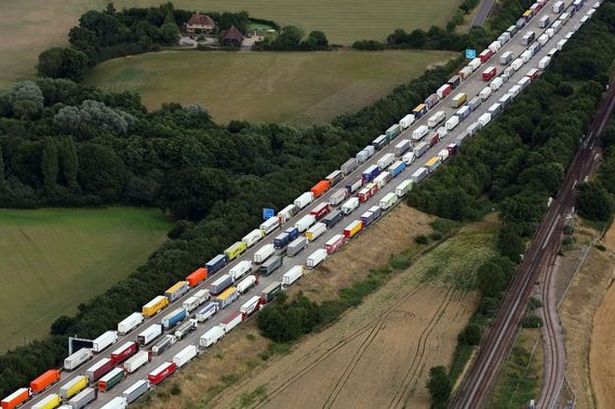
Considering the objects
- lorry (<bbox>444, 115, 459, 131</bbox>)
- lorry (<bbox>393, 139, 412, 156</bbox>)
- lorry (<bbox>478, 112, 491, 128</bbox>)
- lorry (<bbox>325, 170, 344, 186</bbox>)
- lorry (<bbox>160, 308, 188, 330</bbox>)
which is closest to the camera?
lorry (<bbox>160, 308, 188, 330</bbox>)

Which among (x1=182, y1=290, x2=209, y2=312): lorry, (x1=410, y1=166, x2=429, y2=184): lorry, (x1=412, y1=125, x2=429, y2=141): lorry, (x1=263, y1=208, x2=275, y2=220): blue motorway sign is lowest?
(x1=182, y1=290, x2=209, y2=312): lorry

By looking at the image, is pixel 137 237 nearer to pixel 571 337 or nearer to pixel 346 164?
pixel 346 164

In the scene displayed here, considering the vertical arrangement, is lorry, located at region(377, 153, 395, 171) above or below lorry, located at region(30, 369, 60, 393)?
above

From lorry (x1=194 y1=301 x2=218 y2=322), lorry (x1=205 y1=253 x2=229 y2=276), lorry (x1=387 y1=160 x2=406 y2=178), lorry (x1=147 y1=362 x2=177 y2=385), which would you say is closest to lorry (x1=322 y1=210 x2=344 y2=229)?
lorry (x1=387 y1=160 x2=406 y2=178)

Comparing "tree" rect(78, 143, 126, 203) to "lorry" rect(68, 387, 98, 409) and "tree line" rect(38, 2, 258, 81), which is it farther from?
"lorry" rect(68, 387, 98, 409)

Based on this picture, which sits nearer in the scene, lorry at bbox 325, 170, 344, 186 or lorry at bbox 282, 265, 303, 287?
lorry at bbox 282, 265, 303, 287

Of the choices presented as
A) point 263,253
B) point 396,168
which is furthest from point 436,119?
point 263,253

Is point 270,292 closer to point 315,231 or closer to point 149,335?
point 149,335
